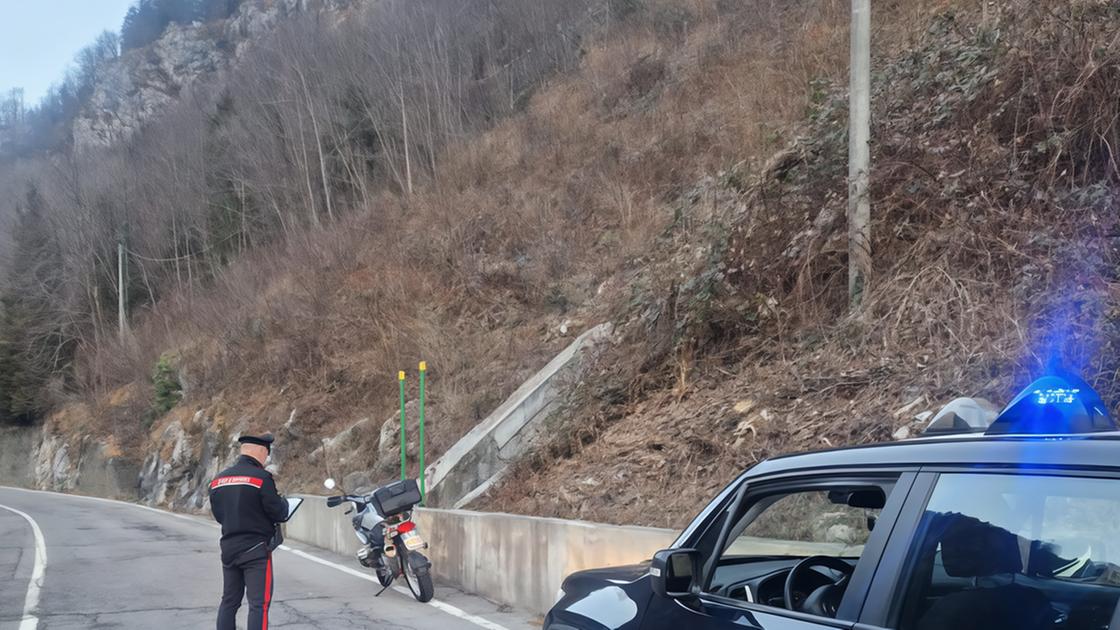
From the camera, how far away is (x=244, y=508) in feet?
22.1

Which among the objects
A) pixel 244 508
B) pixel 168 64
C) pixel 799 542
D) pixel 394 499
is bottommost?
pixel 394 499

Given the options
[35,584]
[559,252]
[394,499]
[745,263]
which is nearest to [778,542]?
[394,499]

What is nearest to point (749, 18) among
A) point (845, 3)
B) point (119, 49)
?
point (845, 3)

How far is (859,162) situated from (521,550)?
227 inches

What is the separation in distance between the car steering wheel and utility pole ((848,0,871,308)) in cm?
779

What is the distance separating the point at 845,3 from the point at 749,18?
5.23 meters

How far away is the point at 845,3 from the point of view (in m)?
20.9

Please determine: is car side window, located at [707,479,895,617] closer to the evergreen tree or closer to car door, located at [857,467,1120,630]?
car door, located at [857,467,1120,630]

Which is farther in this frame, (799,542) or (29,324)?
(29,324)

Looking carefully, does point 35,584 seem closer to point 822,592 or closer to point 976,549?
point 822,592

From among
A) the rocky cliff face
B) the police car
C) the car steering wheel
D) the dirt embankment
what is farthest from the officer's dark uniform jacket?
the rocky cliff face

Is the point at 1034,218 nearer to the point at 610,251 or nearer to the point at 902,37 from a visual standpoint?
the point at 902,37

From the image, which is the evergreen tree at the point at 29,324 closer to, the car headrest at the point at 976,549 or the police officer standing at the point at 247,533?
the police officer standing at the point at 247,533

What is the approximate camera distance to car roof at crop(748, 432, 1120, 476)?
2127 mm
